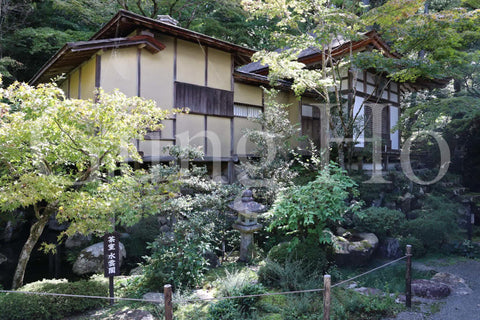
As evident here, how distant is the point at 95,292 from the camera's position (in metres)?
5.81

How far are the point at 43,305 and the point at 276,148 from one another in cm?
779

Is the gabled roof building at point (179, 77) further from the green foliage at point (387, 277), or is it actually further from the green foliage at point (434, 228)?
the green foliage at point (387, 277)

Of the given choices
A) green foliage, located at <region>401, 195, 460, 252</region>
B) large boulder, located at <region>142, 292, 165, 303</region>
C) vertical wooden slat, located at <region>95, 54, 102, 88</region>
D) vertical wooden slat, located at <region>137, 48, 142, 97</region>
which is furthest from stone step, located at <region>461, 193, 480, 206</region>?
vertical wooden slat, located at <region>95, 54, 102, 88</region>

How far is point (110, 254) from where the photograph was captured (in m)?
5.66

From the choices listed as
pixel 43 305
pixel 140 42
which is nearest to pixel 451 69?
pixel 140 42

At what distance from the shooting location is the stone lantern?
7652 mm

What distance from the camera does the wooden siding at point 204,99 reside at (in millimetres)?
11055

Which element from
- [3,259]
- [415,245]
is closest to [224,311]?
[415,245]

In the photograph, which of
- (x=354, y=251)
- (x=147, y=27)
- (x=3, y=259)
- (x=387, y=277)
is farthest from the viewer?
(x=147, y=27)

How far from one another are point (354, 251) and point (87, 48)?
359 inches

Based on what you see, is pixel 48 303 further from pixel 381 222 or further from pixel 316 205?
pixel 381 222

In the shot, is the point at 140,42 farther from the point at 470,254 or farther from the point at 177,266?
the point at 470,254

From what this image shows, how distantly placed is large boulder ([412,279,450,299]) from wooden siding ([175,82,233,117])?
8387 millimetres

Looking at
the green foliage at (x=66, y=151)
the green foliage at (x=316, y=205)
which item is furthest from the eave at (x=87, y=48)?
the green foliage at (x=316, y=205)
